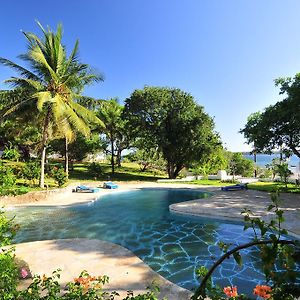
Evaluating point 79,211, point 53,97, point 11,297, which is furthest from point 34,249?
point 53,97

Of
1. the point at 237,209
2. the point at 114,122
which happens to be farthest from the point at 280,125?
the point at 114,122

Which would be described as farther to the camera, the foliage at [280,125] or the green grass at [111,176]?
the green grass at [111,176]

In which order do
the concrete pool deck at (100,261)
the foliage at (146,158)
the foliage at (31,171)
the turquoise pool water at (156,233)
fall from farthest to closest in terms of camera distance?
1. the foliage at (146,158)
2. the foliage at (31,171)
3. the turquoise pool water at (156,233)
4. the concrete pool deck at (100,261)

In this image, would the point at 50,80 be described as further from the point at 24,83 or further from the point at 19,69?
the point at 19,69

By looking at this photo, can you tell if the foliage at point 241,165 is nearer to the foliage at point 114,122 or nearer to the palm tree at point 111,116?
the foliage at point 114,122

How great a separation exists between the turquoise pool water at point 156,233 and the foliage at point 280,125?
974 cm

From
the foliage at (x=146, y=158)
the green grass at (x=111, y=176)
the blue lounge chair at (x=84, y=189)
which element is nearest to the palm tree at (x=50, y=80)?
the blue lounge chair at (x=84, y=189)

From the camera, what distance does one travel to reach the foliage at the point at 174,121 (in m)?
33.9

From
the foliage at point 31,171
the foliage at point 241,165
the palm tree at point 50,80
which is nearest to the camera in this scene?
the palm tree at point 50,80

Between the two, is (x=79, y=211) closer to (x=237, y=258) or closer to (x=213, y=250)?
(x=213, y=250)

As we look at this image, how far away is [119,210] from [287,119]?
564 inches

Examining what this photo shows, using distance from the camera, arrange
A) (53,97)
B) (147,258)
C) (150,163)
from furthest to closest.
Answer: (150,163)
(53,97)
(147,258)

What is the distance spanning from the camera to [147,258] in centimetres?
947

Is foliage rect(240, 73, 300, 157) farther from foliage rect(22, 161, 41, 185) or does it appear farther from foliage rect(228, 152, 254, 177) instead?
foliage rect(228, 152, 254, 177)
